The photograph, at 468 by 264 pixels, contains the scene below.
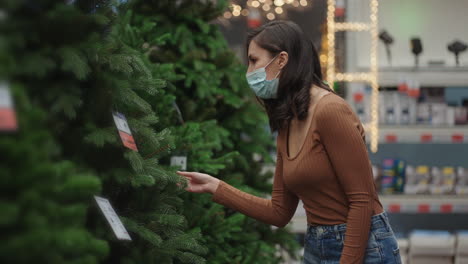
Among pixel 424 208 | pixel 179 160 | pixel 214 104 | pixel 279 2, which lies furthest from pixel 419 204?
pixel 179 160

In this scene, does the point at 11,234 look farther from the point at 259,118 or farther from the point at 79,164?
Answer: the point at 259,118

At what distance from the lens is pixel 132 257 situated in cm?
171

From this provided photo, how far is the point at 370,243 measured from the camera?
2025 mm

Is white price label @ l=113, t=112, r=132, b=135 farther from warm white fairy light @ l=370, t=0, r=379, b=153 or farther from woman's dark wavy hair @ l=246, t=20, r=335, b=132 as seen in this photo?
warm white fairy light @ l=370, t=0, r=379, b=153

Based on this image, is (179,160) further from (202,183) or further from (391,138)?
(391,138)

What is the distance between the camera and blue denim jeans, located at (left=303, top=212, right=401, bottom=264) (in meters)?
2.02

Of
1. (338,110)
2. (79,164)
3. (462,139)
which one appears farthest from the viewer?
(462,139)

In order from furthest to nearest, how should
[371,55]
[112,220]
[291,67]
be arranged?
[371,55] < [291,67] < [112,220]

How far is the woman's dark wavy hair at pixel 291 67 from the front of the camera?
6.91 feet

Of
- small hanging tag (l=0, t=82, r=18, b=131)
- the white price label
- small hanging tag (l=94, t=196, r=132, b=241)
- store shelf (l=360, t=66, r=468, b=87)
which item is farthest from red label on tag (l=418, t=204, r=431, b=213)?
small hanging tag (l=0, t=82, r=18, b=131)

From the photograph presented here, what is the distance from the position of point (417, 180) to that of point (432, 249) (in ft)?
1.77

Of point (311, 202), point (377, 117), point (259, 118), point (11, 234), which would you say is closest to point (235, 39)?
point (377, 117)

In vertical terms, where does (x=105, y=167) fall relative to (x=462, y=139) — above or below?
above

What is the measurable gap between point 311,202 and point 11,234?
49.2 inches
